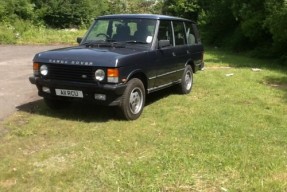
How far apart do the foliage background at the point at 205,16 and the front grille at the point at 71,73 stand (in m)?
11.4

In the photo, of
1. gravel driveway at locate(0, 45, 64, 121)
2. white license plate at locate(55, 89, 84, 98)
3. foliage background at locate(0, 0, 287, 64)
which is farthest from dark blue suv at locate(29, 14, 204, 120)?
foliage background at locate(0, 0, 287, 64)

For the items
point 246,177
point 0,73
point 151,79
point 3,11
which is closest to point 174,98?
point 151,79

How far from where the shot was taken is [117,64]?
22.0 feet

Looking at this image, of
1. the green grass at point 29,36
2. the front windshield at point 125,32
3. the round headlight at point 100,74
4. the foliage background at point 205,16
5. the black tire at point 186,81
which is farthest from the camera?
the green grass at point 29,36

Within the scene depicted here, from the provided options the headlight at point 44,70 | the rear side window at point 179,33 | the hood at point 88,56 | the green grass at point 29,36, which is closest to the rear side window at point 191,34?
the rear side window at point 179,33

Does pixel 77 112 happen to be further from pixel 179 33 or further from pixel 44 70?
pixel 179 33

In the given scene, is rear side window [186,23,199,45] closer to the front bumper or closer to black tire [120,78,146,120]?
black tire [120,78,146,120]

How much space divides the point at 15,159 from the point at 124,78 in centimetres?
228

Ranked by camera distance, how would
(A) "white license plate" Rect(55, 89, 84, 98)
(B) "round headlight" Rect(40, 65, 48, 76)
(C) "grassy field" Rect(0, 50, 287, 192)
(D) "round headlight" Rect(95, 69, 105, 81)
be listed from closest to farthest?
(C) "grassy field" Rect(0, 50, 287, 192) < (D) "round headlight" Rect(95, 69, 105, 81) < (A) "white license plate" Rect(55, 89, 84, 98) < (B) "round headlight" Rect(40, 65, 48, 76)

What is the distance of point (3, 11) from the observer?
30.1m

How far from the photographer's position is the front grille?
6.83 meters

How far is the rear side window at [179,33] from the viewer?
9.15 m

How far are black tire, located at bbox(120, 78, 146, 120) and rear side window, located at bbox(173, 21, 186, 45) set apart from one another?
2.06 meters

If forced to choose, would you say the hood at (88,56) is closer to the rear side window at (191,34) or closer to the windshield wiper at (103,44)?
the windshield wiper at (103,44)
